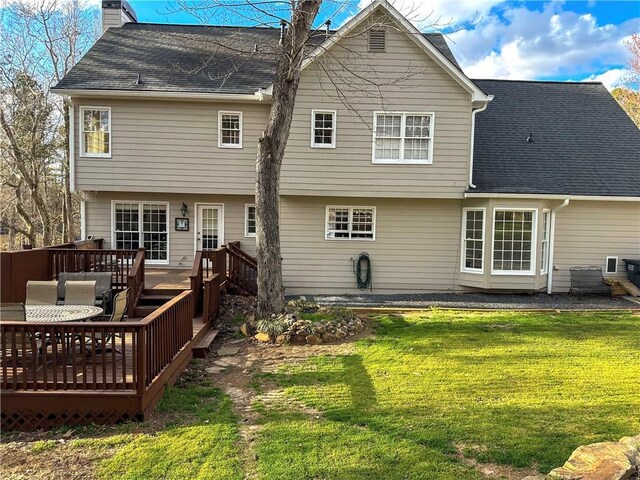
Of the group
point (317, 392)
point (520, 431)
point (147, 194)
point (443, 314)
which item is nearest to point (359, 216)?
point (443, 314)

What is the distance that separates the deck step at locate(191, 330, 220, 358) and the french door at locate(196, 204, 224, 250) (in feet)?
17.2

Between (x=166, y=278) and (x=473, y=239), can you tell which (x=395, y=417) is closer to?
(x=166, y=278)

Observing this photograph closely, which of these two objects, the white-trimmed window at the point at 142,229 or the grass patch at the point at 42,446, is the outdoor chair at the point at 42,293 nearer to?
the grass patch at the point at 42,446

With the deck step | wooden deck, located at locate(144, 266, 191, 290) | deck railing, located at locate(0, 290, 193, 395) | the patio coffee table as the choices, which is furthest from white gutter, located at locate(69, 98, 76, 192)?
deck railing, located at locate(0, 290, 193, 395)

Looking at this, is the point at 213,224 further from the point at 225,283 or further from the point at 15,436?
the point at 15,436

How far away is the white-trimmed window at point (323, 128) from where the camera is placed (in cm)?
1165

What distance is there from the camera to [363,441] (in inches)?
159

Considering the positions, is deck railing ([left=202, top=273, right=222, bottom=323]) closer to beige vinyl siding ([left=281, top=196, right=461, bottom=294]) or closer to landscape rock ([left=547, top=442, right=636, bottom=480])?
beige vinyl siding ([left=281, top=196, right=461, bottom=294])

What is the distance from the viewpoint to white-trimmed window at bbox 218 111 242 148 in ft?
39.7

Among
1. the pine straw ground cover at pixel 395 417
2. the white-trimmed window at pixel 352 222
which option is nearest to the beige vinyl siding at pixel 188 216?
the white-trimmed window at pixel 352 222

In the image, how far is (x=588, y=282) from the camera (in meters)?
12.1

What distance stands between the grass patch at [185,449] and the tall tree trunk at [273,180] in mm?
3424

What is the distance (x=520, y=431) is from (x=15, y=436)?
5.06m

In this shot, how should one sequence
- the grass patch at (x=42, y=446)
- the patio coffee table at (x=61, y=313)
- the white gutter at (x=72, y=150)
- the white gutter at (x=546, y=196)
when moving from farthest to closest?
the white gutter at (x=72, y=150)
the white gutter at (x=546, y=196)
the patio coffee table at (x=61, y=313)
the grass patch at (x=42, y=446)
